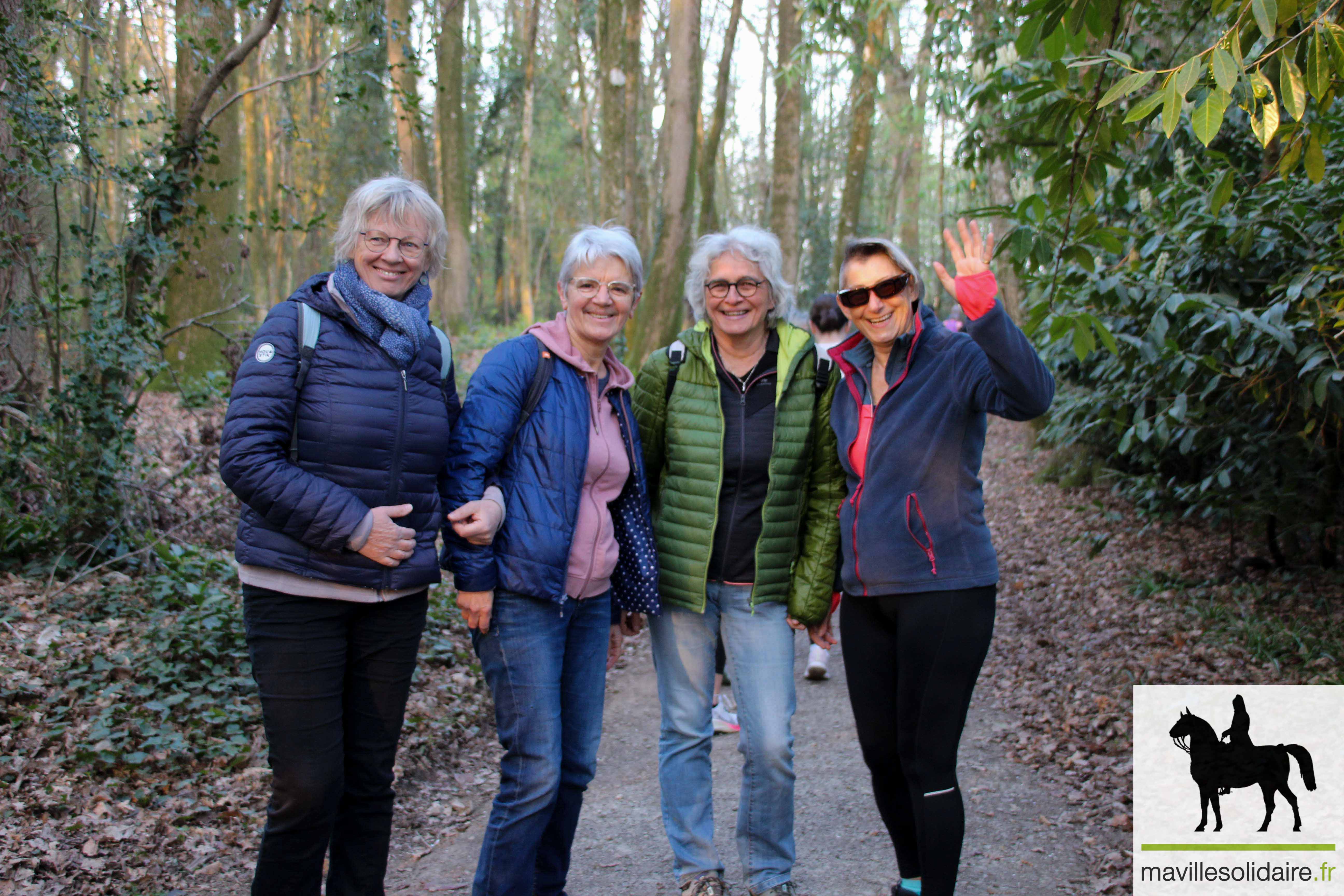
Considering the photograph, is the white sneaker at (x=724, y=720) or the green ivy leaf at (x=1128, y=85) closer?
the green ivy leaf at (x=1128, y=85)

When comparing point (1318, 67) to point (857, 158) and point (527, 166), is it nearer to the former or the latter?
point (857, 158)

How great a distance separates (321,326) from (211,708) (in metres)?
2.59

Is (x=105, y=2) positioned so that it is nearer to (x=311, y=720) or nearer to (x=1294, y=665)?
(x=311, y=720)

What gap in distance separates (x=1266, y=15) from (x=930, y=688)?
1962 millimetres

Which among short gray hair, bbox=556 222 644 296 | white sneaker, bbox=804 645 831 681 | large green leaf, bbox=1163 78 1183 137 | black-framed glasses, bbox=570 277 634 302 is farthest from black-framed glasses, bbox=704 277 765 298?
white sneaker, bbox=804 645 831 681

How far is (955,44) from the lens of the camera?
8.27 metres

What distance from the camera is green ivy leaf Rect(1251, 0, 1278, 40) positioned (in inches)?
84.5

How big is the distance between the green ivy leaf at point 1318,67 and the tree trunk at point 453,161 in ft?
50.7

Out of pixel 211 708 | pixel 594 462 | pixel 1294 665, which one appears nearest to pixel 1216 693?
pixel 594 462

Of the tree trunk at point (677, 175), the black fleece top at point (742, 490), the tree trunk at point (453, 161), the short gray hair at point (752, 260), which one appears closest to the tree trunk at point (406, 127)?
the tree trunk at point (453, 161)

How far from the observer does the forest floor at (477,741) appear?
366 centimetres

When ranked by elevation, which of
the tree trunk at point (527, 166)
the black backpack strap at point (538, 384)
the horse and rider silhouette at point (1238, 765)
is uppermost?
the tree trunk at point (527, 166)

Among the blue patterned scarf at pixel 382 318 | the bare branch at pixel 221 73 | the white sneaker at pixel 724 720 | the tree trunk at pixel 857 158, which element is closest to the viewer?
the blue patterned scarf at pixel 382 318

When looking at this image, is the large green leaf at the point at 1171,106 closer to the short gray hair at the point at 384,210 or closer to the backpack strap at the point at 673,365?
the backpack strap at the point at 673,365
